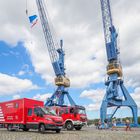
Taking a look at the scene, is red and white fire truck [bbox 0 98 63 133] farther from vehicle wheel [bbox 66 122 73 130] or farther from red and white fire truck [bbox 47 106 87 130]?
vehicle wheel [bbox 66 122 73 130]

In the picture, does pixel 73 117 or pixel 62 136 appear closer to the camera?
pixel 62 136

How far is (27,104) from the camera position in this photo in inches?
1044

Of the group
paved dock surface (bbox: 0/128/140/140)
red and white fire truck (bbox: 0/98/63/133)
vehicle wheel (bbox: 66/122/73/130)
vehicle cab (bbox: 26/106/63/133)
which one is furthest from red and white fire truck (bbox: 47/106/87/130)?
paved dock surface (bbox: 0/128/140/140)

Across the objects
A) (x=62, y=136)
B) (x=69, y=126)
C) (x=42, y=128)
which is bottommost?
(x=62, y=136)

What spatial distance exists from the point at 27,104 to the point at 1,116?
14.1ft

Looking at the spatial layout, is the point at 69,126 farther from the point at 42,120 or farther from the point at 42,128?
the point at 42,120

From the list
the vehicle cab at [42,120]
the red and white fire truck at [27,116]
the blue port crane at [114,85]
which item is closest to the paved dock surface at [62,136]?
the vehicle cab at [42,120]

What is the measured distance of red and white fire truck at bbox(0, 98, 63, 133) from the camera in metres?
23.9

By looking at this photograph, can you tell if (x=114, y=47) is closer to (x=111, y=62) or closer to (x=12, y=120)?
(x=111, y=62)

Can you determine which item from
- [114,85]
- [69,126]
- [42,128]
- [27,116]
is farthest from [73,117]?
Answer: [114,85]

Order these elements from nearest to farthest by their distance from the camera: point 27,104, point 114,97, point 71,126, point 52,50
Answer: point 27,104 < point 71,126 < point 114,97 < point 52,50

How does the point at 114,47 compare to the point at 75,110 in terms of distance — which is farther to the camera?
the point at 114,47

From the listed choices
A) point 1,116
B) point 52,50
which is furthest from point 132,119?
point 1,116

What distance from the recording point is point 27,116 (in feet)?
85.5
